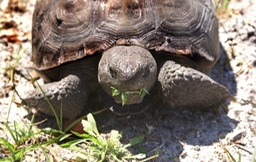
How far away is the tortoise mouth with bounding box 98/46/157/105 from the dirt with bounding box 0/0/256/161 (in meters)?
0.33

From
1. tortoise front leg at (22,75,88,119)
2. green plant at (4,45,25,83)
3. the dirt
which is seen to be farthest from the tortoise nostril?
green plant at (4,45,25,83)

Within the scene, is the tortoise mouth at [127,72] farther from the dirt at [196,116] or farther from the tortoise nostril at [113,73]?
the dirt at [196,116]

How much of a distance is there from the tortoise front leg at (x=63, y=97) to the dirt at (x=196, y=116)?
21 cm

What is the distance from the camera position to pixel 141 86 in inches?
119

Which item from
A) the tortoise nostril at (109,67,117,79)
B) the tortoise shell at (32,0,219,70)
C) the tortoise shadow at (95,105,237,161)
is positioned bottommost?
the tortoise shadow at (95,105,237,161)

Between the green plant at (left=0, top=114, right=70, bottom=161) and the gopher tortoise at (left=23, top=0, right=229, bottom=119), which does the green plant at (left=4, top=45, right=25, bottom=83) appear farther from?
the green plant at (left=0, top=114, right=70, bottom=161)

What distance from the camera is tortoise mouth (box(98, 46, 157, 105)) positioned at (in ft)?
9.68

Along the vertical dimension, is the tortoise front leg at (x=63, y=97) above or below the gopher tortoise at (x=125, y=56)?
below

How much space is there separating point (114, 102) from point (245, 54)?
1416 mm

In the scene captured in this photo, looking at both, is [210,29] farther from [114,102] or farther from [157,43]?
[114,102]

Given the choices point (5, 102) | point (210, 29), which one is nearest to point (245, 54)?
point (210, 29)

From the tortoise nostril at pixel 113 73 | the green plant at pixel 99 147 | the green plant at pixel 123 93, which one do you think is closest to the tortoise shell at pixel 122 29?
the tortoise nostril at pixel 113 73

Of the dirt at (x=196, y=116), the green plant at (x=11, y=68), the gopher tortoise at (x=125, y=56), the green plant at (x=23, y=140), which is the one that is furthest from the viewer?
the green plant at (x=11, y=68)

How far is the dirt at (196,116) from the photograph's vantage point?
318 centimetres
